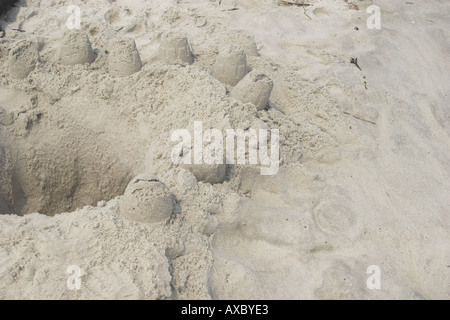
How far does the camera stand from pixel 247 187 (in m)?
2.41

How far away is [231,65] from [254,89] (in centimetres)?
32

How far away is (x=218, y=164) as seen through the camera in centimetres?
221

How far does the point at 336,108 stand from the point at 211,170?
1228 mm

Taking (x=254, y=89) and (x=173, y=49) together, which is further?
(x=173, y=49)

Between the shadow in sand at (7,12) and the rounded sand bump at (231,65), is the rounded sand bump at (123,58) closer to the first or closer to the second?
the rounded sand bump at (231,65)

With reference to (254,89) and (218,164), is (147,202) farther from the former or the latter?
(254,89)

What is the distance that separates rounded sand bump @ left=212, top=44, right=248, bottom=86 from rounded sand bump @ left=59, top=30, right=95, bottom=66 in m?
0.91

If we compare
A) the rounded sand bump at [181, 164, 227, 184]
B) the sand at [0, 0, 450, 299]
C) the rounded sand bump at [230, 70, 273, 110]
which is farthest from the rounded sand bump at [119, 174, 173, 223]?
the rounded sand bump at [230, 70, 273, 110]

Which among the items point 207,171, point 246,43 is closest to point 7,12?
point 246,43

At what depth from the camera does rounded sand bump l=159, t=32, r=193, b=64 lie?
288 centimetres

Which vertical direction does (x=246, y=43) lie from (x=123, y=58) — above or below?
below

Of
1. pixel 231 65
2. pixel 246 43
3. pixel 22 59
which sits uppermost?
pixel 22 59

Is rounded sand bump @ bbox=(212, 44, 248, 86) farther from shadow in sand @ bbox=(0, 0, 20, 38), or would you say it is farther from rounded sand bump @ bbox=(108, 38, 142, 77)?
shadow in sand @ bbox=(0, 0, 20, 38)

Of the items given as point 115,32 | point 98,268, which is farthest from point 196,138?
point 115,32
